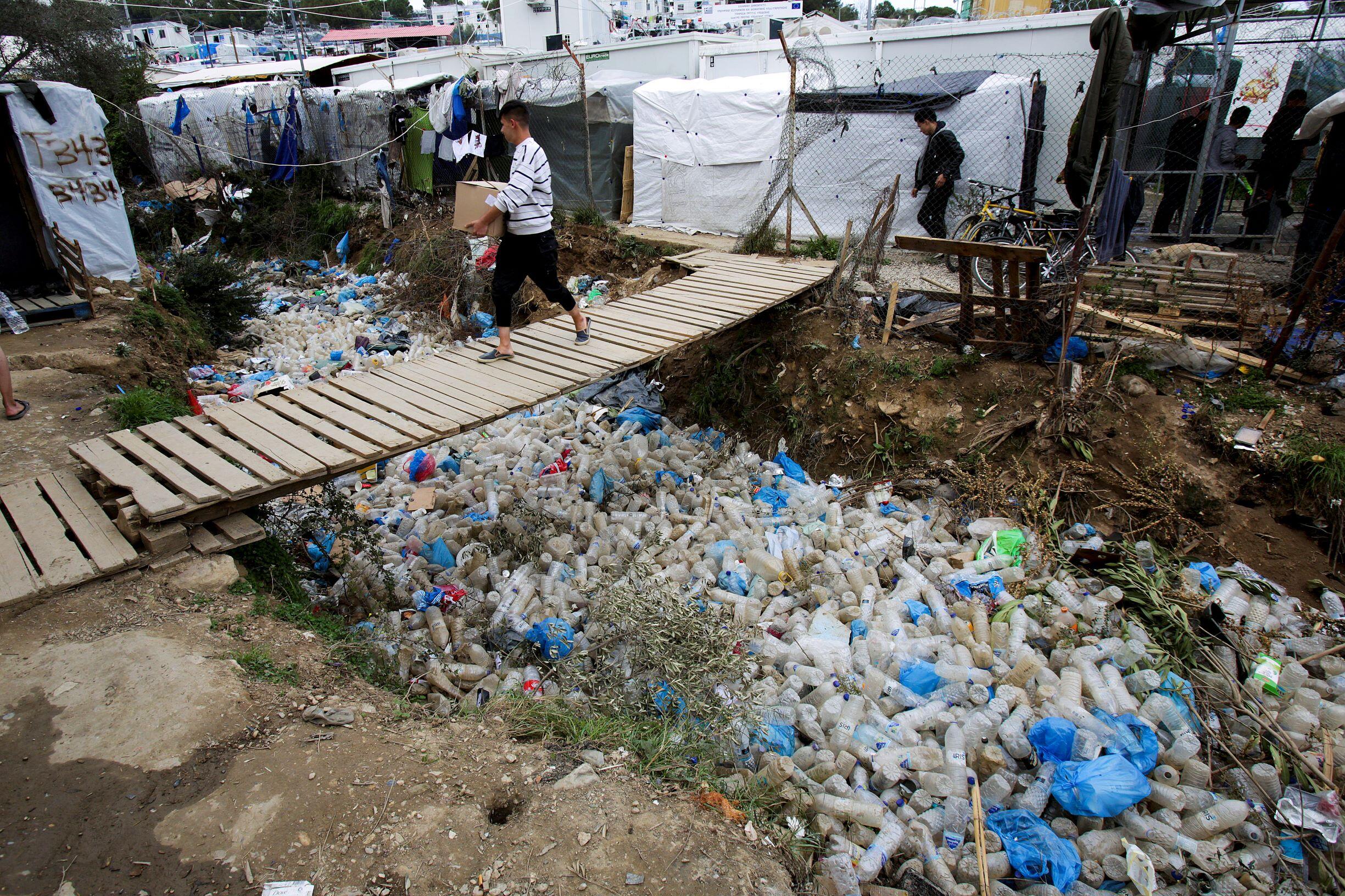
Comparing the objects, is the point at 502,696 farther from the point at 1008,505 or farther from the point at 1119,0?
the point at 1119,0

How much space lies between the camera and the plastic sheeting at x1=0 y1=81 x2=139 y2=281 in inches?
285

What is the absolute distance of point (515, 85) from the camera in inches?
456

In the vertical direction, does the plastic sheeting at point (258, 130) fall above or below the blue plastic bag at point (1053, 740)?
above

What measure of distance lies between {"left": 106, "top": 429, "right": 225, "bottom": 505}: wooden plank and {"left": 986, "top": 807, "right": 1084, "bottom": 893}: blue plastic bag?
3.68 metres

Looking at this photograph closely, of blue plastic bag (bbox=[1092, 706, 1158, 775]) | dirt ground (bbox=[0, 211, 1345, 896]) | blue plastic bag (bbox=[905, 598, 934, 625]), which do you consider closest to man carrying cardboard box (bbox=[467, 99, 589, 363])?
dirt ground (bbox=[0, 211, 1345, 896])

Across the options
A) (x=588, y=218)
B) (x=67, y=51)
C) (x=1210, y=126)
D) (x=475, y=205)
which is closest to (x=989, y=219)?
(x=1210, y=126)

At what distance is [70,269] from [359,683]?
24.5ft

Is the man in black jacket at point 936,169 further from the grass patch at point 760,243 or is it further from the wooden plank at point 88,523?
→ the wooden plank at point 88,523

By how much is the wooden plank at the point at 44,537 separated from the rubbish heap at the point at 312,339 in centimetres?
330

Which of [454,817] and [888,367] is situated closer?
[454,817]

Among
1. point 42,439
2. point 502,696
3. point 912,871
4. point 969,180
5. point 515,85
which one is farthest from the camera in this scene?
point 515,85

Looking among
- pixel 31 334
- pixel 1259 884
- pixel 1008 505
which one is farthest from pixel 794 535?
pixel 31 334

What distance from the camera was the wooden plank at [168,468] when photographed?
3182 mm

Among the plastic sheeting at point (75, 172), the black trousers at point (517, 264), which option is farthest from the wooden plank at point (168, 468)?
the plastic sheeting at point (75, 172)
